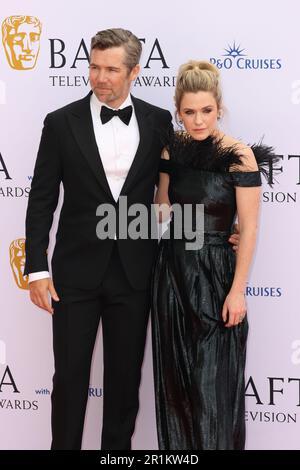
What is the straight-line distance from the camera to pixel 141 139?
2.14 m

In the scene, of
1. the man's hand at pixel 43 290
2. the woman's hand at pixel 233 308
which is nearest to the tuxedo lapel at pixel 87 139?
the man's hand at pixel 43 290

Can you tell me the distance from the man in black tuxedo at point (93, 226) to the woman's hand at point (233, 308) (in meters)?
0.29

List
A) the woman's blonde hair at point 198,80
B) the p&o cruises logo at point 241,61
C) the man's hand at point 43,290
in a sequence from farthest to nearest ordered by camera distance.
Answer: the p&o cruises logo at point 241,61 < the man's hand at point 43,290 < the woman's blonde hair at point 198,80

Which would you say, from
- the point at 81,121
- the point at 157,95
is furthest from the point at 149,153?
the point at 157,95

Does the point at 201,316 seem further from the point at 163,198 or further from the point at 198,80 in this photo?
the point at 198,80

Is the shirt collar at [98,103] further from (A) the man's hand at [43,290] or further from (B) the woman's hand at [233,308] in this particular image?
(B) the woman's hand at [233,308]

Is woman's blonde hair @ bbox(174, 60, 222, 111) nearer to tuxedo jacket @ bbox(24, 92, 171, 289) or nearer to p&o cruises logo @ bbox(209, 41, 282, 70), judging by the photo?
tuxedo jacket @ bbox(24, 92, 171, 289)

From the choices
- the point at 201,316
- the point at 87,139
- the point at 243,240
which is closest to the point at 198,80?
the point at 87,139

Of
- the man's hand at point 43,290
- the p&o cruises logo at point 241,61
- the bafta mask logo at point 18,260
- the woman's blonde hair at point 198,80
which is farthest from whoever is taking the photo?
the bafta mask logo at point 18,260

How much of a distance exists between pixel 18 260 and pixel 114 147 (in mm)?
870

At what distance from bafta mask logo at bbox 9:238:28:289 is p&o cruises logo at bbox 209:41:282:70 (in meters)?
1.09

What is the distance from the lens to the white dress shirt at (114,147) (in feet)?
6.92

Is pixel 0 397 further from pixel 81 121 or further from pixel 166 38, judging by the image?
pixel 166 38

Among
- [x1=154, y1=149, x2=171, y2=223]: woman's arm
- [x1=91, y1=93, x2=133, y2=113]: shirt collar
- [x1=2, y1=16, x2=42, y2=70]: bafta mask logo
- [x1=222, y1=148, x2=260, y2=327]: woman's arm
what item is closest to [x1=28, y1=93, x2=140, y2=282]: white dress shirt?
[x1=91, y1=93, x2=133, y2=113]: shirt collar
